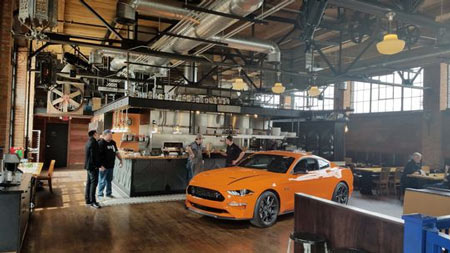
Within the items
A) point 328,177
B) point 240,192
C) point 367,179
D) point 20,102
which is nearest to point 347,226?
point 240,192

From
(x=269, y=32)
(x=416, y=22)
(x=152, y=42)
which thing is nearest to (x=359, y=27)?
(x=416, y=22)

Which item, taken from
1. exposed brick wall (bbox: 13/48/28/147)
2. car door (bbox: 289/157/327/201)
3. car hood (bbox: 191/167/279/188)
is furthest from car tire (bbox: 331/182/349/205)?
exposed brick wall (bbox: 13/48/28/147)

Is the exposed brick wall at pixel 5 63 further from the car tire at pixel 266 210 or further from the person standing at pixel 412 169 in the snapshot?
the person standing at pixel 412 169

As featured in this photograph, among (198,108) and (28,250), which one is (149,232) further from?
(198,108)

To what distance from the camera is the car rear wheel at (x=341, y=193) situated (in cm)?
766

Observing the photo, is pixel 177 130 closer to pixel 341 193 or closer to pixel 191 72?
pixel 191 72

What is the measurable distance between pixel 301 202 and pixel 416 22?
420 cm

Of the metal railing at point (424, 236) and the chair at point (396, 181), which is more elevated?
the metal railing at point (424, 236)

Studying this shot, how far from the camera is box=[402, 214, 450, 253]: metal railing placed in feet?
6.46

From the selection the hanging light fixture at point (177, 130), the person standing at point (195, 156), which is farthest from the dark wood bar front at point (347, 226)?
the hanging light fixture at point (177, 130)

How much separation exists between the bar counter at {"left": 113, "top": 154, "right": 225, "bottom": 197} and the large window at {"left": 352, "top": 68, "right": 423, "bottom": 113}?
9867 mm

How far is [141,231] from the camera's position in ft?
18.4

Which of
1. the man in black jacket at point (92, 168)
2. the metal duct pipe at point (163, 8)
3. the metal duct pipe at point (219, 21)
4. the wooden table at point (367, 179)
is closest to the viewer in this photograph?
the metal duct pipe at point (219, 21)

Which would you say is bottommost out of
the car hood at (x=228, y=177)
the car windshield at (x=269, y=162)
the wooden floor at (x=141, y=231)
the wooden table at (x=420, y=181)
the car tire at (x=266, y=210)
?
the wooden floor at (x=141, y=231)
